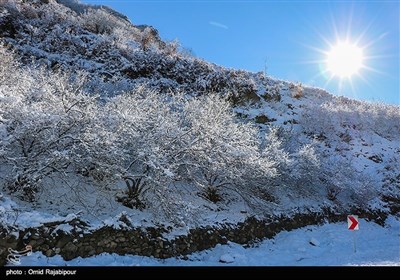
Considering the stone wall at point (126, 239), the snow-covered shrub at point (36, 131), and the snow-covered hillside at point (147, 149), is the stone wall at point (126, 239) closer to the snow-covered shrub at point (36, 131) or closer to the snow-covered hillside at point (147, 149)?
the snow-covered hillside at point (147, 149)

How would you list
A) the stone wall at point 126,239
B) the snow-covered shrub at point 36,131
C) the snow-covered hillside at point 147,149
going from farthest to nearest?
the snow-covered hillside at point 147,149 → the snow-covered shrub at point 36,131 → the stone wall at point 126,239

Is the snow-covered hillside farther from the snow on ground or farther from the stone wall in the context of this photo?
the snow on ground

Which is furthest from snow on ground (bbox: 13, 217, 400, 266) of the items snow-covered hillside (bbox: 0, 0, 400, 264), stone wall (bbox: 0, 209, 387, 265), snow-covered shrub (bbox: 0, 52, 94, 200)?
snow-covered shrub (bbox: 0, 52, 94, 200)

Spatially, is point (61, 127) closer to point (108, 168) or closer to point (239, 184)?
point (108, 168)

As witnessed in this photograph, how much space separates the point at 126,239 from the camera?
10.5 m

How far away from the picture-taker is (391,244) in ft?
53.9

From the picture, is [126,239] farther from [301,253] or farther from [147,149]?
[301,253]

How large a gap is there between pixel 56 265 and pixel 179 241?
159 inches

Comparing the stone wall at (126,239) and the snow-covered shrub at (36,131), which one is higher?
the snow-covered shrub at (36,131)

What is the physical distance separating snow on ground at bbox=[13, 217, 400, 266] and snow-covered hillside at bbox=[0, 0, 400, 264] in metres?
0.94

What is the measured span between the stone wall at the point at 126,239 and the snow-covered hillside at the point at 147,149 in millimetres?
206

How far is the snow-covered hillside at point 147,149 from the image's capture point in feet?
32.5

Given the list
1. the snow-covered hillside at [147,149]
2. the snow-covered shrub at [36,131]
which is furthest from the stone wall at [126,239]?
the snow-covered shrub at [36,131]
